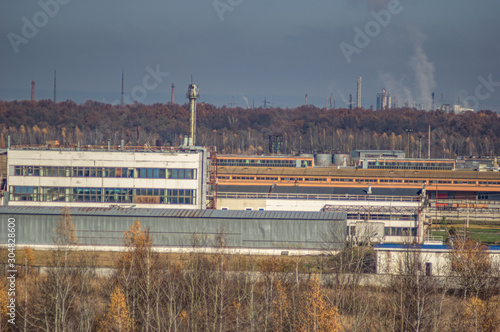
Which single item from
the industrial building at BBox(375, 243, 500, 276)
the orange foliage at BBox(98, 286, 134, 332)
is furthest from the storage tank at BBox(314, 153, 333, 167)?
the orange foliage at BBox(98, 286, 134, 332)

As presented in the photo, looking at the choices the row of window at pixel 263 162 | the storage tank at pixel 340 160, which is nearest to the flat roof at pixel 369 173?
the row of window at pixel 263 162

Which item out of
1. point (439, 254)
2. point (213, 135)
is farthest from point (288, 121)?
point (439, 254)

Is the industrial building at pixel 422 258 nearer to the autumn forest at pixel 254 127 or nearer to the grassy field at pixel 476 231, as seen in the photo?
the grassy field at pixel 476 231

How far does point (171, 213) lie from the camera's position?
2902 centimetres

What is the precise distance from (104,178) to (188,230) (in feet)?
20.6

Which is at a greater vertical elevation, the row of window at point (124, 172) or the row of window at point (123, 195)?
the row of window at point (124, 172)

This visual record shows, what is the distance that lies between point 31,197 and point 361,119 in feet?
255

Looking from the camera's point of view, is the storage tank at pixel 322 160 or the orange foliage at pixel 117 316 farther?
the storage tank at pixel 322 160

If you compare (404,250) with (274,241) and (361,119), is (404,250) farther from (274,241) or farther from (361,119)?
(361,119)

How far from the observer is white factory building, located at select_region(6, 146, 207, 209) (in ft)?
106

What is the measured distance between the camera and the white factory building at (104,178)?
Result: 3222cm

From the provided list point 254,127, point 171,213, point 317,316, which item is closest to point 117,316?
point 317,316

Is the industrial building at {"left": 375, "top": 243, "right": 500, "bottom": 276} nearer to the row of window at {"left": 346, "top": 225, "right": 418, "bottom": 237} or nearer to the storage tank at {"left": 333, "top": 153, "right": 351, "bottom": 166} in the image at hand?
the row of window at {"left": 346, "top": 225, "right": 418, "bottom": 237}

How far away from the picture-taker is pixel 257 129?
10319 centimetres
